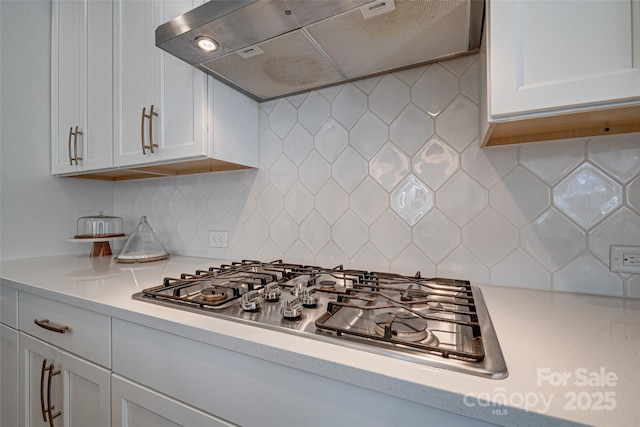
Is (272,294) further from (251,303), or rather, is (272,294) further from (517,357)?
(517,357)

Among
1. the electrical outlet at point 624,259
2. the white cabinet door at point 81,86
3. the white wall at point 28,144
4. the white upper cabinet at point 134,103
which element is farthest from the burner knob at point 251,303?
the white wall at point 28,144

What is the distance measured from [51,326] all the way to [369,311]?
1.02 m

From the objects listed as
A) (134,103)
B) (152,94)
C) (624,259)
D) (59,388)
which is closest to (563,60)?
(624,259)

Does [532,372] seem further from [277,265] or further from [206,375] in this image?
[277,265]

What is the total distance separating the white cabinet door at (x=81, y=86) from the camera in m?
1.33

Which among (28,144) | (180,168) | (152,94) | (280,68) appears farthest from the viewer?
(28,144)

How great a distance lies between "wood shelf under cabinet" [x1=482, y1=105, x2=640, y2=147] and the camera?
2.06 feet

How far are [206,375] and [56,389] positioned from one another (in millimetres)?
719

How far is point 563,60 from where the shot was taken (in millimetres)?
572

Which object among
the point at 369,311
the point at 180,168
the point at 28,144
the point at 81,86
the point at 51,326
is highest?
the point at 81,86

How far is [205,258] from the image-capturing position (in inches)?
57.6

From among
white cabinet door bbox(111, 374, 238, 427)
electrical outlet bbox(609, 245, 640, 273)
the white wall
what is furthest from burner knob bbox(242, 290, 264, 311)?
the white wall

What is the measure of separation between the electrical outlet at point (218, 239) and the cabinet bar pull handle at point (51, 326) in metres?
0.65

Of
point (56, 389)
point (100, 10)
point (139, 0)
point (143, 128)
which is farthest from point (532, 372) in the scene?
point (100, 10)
